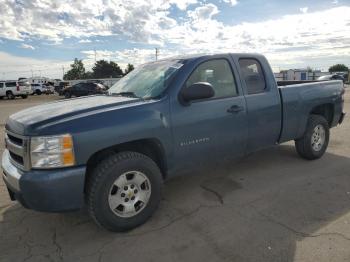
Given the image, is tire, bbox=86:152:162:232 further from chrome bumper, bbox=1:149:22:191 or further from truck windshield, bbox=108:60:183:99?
truck windshield, bbox=108:60:183:99

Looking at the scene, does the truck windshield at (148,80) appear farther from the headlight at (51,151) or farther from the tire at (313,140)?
the tire at (313,140)

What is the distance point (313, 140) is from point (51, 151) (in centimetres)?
443

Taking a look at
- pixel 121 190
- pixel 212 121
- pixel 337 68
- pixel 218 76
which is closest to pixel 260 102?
pixel 218 76

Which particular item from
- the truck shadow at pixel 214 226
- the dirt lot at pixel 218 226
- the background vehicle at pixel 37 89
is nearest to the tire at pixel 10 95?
the background vehicle at pixel 37 89

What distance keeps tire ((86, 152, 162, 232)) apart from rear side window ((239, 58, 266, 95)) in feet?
6.24

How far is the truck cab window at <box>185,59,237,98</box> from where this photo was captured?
4.39 meters

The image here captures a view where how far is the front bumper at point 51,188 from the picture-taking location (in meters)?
3.24

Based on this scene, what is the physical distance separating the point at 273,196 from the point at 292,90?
1.78 meters

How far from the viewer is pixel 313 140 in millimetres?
5973

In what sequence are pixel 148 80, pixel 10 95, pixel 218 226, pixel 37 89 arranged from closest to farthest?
pixel 218 226 → pixel 148 80 → pixel 10 95 → pixel 37 89

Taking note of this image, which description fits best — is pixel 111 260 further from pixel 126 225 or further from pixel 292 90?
pixel 292 90

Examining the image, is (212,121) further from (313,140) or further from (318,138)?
(318,138)

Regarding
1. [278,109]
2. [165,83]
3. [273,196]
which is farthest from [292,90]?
[165,83]

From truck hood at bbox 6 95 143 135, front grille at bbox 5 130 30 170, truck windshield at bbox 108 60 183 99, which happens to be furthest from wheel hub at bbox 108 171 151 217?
truck windshield at bbox 108 60 183 99
